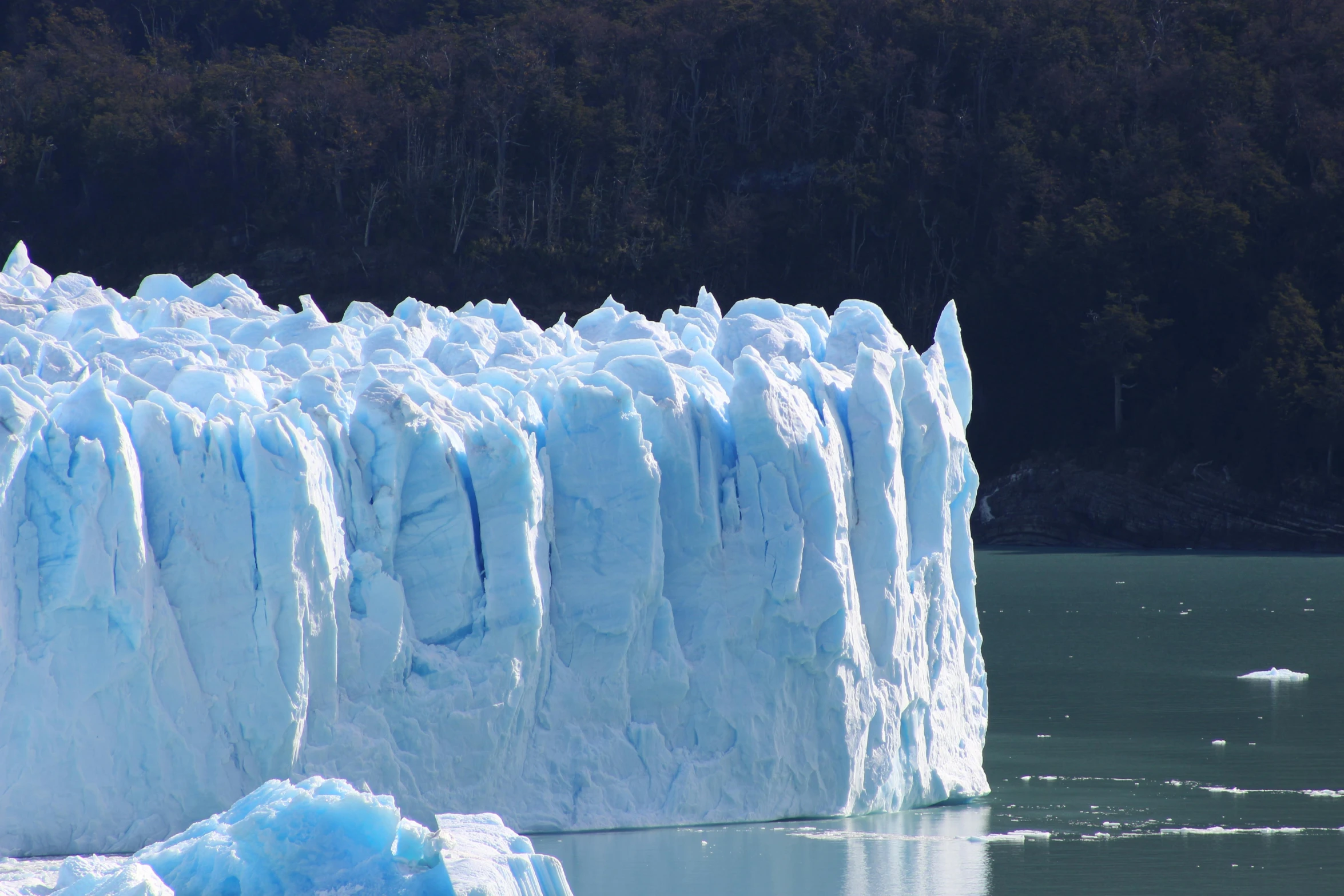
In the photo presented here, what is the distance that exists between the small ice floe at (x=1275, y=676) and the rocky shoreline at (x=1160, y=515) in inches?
579

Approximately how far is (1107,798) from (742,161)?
28270 millimetres

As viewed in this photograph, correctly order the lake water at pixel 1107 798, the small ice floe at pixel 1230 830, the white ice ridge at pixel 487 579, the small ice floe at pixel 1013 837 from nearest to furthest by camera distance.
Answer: the white ice ridge at pixel 487 579, the lake water at pixel 1107 798, the small ice floe at pixel 1013 837, the small ice floe at pixel 1230 830

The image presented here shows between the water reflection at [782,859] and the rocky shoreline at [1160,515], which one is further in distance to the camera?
the rocky shoreline at [1160,515]

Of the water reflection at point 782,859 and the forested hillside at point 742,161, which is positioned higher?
the forested hillside at point 742,161

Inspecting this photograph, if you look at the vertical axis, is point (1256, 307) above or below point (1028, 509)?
above

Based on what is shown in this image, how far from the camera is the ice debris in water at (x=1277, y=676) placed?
16.3 m

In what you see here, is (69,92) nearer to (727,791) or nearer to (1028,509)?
(1028,509)

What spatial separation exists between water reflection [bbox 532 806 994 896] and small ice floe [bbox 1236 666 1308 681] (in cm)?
777

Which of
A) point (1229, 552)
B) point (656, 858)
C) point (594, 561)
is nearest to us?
point (656, 858)

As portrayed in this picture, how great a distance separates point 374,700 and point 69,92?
101 ft

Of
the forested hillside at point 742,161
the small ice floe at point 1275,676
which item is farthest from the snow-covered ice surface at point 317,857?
the forested hillside at point 742,161

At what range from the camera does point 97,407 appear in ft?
25.7

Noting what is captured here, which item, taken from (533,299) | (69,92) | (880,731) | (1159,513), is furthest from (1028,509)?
(880,731)

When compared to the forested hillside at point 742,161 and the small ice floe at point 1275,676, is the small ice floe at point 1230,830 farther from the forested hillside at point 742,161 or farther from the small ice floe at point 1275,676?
the forested hillside at point 742,161
